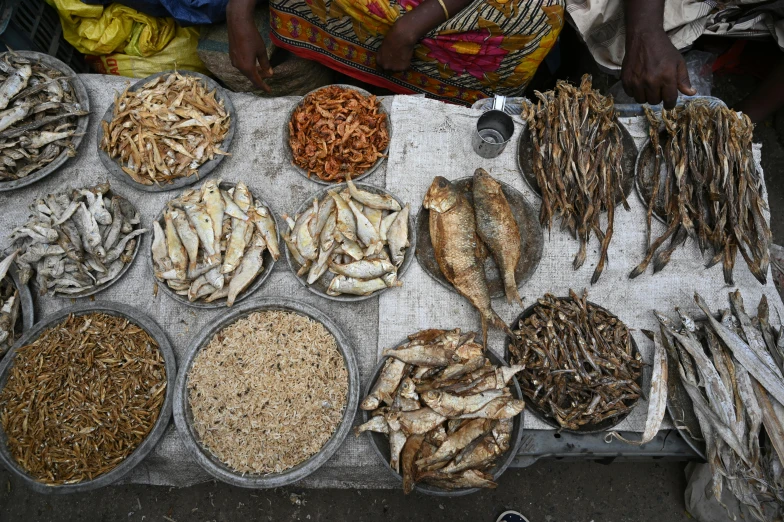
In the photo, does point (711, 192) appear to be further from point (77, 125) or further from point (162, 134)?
point (77, 125)

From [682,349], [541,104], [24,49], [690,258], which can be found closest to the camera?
[682,349]

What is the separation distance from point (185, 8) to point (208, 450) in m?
2.76

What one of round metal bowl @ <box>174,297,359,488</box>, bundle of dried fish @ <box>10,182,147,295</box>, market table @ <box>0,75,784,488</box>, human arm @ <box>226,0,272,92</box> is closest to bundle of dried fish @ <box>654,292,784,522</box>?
market table @ <box>0,75,784,488</box>

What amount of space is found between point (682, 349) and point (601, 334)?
0.43m

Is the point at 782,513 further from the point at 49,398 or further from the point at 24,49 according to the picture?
the point at 24,49

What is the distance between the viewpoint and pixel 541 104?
8.62 feet

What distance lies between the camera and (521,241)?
239cm

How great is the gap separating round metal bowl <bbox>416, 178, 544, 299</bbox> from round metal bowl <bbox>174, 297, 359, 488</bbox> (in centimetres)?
65

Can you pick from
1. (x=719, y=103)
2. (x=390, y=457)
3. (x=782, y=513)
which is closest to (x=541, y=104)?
(x=719, y=103)

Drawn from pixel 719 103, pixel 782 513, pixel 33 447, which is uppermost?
pixel 719 103

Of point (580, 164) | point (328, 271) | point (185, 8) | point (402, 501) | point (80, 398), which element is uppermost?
point (580, 164)

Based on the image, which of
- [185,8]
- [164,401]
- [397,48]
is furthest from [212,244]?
[185,8]

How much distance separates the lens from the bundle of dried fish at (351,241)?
2.23m

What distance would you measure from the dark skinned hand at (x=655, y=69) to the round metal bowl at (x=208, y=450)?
7.85 ft
